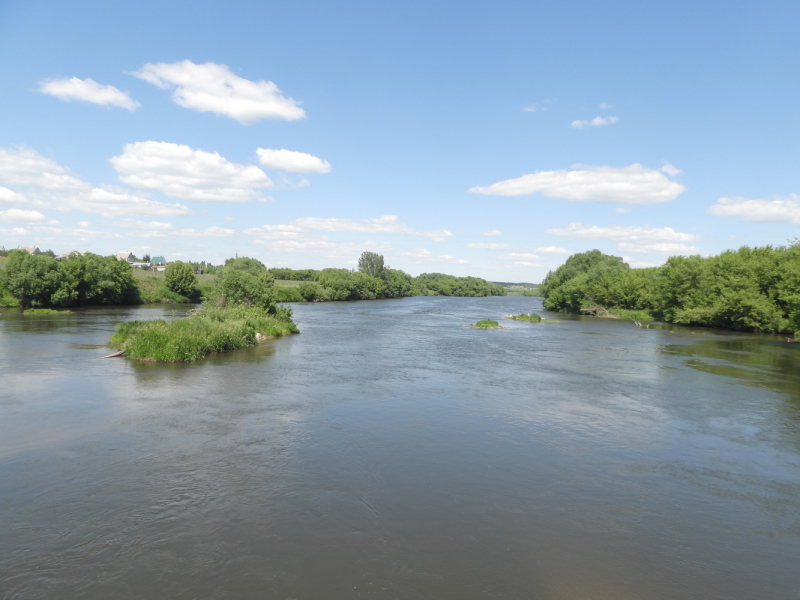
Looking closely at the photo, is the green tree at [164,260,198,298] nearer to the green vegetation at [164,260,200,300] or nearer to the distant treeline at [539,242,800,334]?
the green vegetation at [164,260,200,300]

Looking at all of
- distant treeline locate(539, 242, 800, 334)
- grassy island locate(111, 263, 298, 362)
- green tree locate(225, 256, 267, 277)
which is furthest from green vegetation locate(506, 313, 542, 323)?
green tree locate(225, 256, 267, 277)

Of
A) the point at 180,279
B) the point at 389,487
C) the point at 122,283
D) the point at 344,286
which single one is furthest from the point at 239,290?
the point at 344,286

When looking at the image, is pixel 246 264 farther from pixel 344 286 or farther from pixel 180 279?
pixel 344 286

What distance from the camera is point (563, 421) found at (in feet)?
52.9

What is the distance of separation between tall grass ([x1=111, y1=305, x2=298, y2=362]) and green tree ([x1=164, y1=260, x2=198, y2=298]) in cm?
5062

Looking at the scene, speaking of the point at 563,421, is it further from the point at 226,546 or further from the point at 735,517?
the point at 226,546

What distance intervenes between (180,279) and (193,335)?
6268 centimetres

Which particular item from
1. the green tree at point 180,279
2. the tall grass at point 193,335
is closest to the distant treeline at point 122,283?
the green tree at point 180,279

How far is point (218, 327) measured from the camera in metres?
29.2

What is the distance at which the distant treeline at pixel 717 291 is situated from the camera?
4638 centimetres

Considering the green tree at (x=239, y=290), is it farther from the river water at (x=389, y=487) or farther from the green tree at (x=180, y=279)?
the green tree at (x=180, y=279)

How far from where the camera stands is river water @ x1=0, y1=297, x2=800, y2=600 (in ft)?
24.5

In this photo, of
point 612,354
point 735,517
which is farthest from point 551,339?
point 735,517

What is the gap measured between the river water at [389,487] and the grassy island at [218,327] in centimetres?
252
